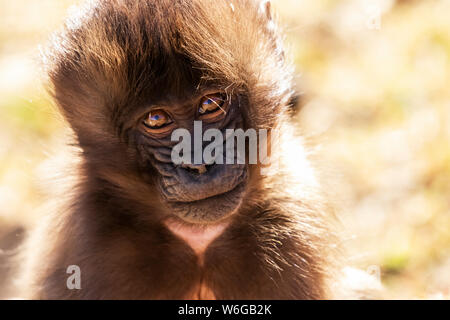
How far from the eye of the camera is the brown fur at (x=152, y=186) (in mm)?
3467

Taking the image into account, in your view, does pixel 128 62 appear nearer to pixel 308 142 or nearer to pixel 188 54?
pixel 188 54

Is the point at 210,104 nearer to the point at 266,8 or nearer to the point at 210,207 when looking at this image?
the point at 210,207

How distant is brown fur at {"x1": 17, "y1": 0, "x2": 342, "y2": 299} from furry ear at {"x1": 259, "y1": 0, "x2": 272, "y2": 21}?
26mm

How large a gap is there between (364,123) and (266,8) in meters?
2.92

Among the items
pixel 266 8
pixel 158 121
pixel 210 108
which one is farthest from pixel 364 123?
pixel 158 121

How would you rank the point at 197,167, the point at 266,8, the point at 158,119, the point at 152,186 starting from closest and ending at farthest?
the point at 197,167, the point at 158,119, the point at 152,186, the point at 266,8

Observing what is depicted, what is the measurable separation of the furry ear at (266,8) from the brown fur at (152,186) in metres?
0.03

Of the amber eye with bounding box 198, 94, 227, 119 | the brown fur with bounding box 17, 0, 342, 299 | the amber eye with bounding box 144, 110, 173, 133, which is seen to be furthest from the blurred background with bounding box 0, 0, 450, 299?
the amber eye with bounding box 198, 94, 227, 119

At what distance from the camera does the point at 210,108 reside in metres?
3.61

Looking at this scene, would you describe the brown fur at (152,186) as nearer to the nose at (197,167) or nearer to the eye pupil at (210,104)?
the eye pupil at (210,104)

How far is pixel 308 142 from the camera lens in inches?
179

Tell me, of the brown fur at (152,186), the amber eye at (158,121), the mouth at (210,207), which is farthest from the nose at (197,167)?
the brown fur at (152,186)

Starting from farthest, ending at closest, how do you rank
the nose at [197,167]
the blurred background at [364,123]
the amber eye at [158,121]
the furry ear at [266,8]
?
the blurred background at [364,123] < the furry ear at [266,8] < the amber eye at [158,121] < the nose at [197,167]

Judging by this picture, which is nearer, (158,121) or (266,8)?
(158,121)
